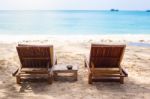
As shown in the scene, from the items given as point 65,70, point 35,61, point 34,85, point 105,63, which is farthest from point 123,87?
point 35,61

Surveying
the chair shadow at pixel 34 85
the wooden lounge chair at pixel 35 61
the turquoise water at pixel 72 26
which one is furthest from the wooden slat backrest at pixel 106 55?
the turquoise water at pixel 72 26

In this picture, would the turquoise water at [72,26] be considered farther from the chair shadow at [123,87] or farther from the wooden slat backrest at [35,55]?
the chair shadow at [123,87]

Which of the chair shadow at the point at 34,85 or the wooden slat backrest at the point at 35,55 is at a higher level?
the wooden slat backrest at the point at 35,55

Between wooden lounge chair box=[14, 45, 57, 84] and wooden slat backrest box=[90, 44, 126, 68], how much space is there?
3.15 ft

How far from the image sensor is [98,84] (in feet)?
19.2

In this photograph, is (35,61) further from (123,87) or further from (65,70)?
(123,87)

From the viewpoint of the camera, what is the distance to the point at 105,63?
601 cm

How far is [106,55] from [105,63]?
236 mm

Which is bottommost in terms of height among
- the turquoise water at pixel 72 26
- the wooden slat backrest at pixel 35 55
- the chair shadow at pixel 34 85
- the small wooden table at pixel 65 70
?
the turquoise water at pixel 72 26

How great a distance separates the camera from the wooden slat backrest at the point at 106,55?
5.64 meters

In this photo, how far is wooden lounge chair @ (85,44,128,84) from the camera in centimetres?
570

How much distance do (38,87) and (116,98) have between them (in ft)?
5.61

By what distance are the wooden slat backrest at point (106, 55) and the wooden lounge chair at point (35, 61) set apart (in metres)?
0.96

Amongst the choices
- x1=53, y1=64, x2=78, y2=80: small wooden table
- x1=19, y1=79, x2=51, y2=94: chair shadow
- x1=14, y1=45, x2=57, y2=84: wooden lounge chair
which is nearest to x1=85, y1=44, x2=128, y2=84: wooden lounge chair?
x1=53, y1=64, x2=78, y2=80: small wooden table
